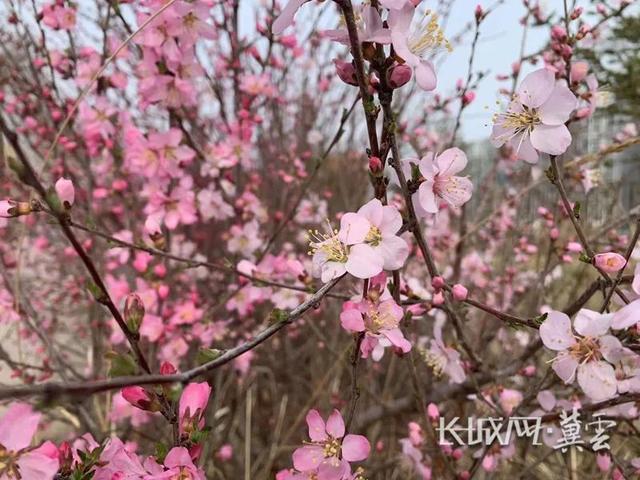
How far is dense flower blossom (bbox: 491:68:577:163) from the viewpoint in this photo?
0.68 m

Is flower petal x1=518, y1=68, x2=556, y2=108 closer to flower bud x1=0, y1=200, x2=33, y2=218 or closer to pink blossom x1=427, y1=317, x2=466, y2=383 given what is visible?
pink blossom x1=427, y1=317, x2=466, y2=383

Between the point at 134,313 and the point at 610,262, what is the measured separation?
1.82 ft

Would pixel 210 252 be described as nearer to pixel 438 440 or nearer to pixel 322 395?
pixel 322 395

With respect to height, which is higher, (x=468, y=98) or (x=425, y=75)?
(x=468, y=98)

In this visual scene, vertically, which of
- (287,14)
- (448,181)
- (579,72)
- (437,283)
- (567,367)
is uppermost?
(579,72)

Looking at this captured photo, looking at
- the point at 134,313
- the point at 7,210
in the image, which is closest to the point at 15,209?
the point at 7,210

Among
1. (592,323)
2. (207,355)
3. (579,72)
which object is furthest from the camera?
(579,72)

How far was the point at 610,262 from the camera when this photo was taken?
670 mm

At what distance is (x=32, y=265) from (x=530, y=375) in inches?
149

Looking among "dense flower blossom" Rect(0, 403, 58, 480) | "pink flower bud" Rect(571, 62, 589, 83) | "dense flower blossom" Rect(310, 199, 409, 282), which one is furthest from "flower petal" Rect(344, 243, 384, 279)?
"pink flower bud" Rect(571, 62, 589, 83)

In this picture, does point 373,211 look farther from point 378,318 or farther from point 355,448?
point 355,448

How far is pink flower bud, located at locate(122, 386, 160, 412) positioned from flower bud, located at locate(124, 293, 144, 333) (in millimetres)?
64

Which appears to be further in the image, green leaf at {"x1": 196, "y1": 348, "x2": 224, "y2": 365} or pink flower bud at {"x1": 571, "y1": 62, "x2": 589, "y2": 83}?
pink flower bud at {"x1": 571, "y1": 62, "x2": 589, "y2": 83}

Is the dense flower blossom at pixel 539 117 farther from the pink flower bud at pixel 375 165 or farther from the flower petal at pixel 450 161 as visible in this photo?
the pink flower bud at pixel 375 165
